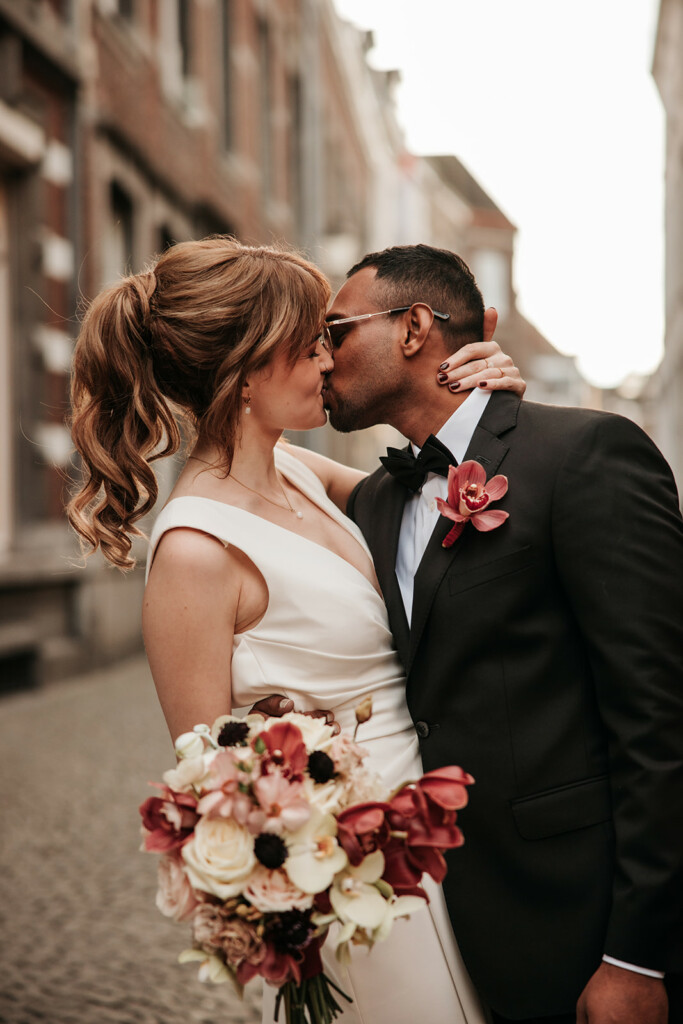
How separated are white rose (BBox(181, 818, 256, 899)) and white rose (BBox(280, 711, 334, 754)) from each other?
0.17m

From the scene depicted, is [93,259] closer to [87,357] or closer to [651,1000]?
[87,357]

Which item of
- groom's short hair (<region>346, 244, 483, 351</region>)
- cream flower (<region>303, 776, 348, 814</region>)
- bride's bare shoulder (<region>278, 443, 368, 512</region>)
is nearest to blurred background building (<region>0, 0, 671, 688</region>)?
bride's bare shoulder (<region>278, 443, 368, 512</region>)

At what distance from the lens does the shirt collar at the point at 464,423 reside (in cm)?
246

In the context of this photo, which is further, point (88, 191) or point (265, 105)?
point (265, 105)

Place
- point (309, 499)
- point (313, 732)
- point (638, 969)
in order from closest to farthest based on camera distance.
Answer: point (313, 732)
point (638, 969)
point (309, 499)

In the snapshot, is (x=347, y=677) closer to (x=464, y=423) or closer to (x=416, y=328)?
(x=464, y=423)

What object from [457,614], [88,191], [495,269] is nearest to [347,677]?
[457,614]

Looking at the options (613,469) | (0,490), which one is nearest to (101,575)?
(0,490)

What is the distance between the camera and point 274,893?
4.95 feet

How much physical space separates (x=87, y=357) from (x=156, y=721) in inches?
253

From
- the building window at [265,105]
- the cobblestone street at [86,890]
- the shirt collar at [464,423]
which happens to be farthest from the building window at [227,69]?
the shirt collar at [464,423]

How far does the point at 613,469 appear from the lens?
2123 mm

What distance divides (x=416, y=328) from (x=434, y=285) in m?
0.13

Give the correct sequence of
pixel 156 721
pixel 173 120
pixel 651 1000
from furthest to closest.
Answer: pixel 173 120, pixel 156 721, pixel 651 1000
